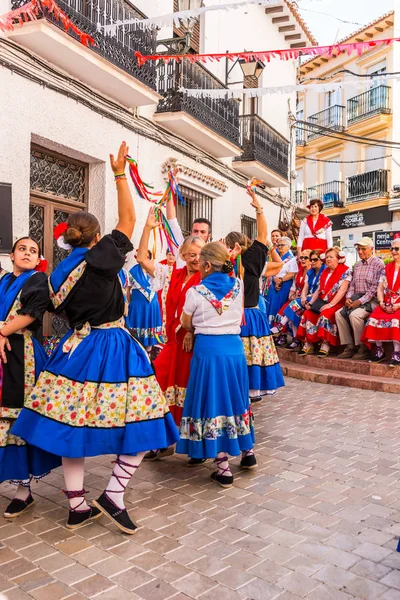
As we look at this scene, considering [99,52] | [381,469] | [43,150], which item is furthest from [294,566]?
[99,52]

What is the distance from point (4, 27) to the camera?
7191 mm

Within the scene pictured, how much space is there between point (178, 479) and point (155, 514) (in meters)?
0.72

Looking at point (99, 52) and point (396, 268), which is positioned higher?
point (99, 52)

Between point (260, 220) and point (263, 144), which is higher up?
point (263, 144)

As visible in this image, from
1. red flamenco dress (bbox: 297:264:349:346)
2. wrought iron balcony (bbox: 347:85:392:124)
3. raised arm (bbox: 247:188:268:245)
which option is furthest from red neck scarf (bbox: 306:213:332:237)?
wrought iron balcony (bbox: 347:85:392:124)

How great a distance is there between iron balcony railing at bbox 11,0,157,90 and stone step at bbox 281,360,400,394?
5139 millimetres

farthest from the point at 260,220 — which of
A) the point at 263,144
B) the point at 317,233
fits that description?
the point at 263,144

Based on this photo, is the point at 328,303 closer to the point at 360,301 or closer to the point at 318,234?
the point at 360,301

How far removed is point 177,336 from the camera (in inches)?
A: 187

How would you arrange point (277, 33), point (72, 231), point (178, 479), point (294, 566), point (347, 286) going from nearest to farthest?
1. point (294, 566)
2. point (72, 231)
3. point (178, 479)
4. point (347, 286)
5. point (277, 33)

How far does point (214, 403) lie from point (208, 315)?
62 cm

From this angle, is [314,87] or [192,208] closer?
[314,87]

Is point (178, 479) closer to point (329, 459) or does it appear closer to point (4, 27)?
point (329, 459)

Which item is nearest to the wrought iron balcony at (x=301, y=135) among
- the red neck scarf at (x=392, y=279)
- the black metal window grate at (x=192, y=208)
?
the black metal window grate at (x=192, y=208)
